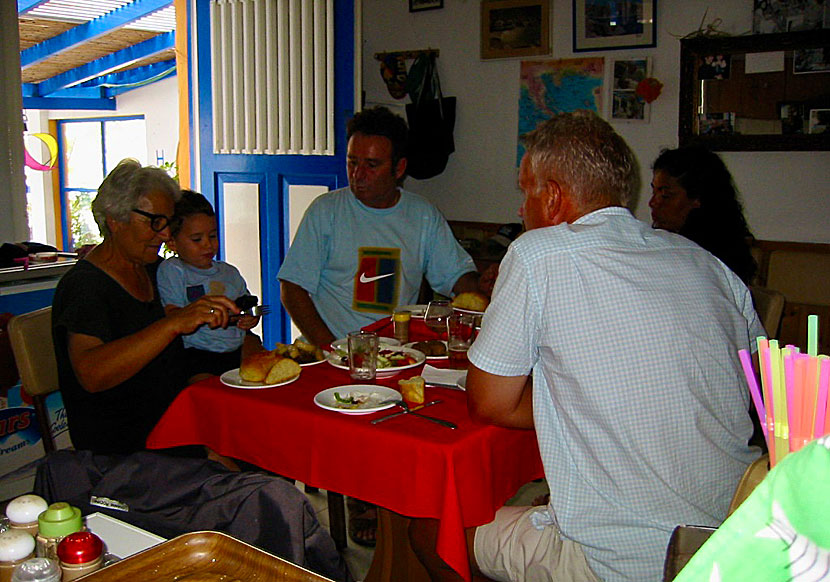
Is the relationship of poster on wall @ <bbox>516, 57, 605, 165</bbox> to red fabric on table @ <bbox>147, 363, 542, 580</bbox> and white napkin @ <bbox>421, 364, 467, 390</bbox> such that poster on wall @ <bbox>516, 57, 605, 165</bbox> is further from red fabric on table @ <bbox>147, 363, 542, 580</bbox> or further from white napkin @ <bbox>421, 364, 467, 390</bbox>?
red fabric on table @ <bbox>147, 363, 542, 580</bbox>

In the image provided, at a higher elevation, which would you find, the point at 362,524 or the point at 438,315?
the point at 438,315

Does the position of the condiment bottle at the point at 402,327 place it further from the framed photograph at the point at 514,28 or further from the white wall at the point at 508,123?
the framed photograph at the point at 514,28

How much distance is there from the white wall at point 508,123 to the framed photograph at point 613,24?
4 centimetres

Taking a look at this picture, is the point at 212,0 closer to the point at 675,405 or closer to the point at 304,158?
the point at 304,158

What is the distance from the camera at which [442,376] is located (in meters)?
1.98

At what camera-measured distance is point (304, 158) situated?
13.3ft

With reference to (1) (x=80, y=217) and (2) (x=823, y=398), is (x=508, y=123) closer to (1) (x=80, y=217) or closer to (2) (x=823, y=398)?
(2) (x=823, y=398)

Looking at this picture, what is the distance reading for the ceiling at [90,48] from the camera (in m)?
6.76

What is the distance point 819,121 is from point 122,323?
293 cm

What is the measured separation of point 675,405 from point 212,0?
12.4ft

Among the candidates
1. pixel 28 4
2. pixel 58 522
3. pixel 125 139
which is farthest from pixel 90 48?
pixel 58 522

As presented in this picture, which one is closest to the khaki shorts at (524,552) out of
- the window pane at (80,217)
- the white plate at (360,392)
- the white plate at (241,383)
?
the white plate at (360,392)

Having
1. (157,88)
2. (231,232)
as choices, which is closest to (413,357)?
(231,232)

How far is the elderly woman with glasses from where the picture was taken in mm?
1933
